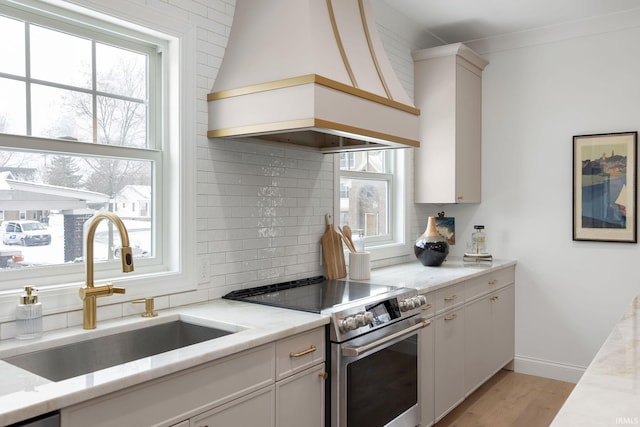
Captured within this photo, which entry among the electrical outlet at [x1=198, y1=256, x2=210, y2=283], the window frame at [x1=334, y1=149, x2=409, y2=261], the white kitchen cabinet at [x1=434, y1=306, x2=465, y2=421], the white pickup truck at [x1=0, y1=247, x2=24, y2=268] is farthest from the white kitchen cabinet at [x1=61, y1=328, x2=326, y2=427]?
the window frame at [x1=334, y1=149, x2=409, y2=261]

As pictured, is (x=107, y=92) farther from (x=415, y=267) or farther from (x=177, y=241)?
(x=415, y=267)

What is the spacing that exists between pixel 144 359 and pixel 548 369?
360 centimetres

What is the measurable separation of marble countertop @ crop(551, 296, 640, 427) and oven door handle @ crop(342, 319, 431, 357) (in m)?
1.01

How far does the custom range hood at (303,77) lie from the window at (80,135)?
31 cm

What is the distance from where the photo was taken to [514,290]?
4301mm

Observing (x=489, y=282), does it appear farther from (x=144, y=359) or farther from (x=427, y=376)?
(x=144, y=359)

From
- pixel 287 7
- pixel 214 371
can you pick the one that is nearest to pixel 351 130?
pixel 287 7

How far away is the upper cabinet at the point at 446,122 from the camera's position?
402cm

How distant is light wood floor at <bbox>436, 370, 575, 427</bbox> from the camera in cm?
335

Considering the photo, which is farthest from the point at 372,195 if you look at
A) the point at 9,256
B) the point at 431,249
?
the point at 9,256

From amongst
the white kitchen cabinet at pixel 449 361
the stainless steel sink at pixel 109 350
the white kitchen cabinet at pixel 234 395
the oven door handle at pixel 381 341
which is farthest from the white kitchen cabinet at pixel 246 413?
the white kitchen cabinet at pixel 449 361

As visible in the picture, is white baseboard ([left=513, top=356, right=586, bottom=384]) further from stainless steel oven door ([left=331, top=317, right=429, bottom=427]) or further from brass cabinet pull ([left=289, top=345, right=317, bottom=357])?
brass cabinet pull ([left=289, top=345, right=317, bottom=357])

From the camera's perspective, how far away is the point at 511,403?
365cm

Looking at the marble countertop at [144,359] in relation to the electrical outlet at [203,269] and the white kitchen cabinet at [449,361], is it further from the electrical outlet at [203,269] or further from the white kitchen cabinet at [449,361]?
the white kitchen cabinet at [449,361]
